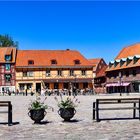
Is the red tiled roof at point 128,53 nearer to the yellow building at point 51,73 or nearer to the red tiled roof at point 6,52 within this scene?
the yellow building at point 51,73

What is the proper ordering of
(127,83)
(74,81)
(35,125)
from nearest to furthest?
1. (35,125)
2. (127,83)
3. (74,81)

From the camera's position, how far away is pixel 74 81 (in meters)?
89.4

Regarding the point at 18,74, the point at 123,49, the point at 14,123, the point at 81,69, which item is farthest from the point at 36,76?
the point at 14,123

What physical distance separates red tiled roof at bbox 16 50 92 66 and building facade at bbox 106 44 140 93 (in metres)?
6.19

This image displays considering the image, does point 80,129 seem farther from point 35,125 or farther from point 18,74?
point 18,74

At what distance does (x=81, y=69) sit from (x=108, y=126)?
7725 centimetres

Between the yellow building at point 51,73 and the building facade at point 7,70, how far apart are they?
42.7 inches

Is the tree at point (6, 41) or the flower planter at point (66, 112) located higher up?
the tree at point (6, 41)

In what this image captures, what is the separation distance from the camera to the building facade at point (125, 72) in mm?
78306

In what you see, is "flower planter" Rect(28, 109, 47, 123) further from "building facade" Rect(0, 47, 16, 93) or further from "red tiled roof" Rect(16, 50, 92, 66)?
"red tiled roof" Rect(16, 50, 92, 66)

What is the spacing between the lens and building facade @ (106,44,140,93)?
257 feet

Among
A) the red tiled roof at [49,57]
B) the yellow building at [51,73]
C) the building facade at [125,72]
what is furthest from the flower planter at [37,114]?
the red tiled roof at [49,57]

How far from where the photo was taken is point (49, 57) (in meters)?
94.4

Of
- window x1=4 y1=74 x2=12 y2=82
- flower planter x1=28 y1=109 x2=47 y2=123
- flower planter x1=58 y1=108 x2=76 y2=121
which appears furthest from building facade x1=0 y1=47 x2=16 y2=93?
flower planter x1=28 y1=109 x2=47 y2=123
